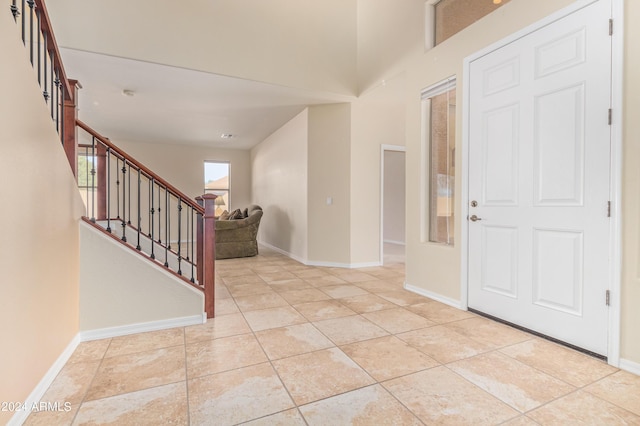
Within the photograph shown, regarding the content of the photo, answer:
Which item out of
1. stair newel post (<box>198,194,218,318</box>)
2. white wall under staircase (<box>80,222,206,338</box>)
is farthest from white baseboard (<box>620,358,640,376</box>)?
white wall under staircase (<box>80,222,206,338</box>)

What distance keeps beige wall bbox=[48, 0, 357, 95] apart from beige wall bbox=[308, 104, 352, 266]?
605 mm

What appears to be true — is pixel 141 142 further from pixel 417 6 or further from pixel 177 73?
pixel 417 6

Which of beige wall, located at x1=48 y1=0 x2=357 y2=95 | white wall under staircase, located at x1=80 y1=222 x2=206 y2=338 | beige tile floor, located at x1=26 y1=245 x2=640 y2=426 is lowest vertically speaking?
beige tile floor, located at x1=26 y1=245 x2=640 y2=426

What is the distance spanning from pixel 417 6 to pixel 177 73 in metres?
2.94

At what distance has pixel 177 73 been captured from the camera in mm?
3783

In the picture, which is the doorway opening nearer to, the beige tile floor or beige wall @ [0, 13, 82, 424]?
the beige tile floor

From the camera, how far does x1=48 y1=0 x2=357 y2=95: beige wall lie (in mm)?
3287

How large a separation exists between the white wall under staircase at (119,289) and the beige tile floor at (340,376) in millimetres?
124

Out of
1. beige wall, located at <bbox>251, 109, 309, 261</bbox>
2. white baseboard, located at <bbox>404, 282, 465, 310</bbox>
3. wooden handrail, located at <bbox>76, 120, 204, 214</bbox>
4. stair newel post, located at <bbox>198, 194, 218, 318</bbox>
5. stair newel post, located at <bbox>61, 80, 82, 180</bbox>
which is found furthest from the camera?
beige wall, located at <bbox>251, 109, 309, 261</bbox>

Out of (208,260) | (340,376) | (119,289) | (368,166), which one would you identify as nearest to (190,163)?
(368,166)

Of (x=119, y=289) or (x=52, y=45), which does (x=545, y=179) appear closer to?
(x=119, y=289)

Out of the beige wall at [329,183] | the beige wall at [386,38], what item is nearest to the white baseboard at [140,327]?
the beige wall at [329,183]

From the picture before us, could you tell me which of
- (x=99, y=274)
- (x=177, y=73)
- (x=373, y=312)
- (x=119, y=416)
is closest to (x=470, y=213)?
(x=373, y=312)

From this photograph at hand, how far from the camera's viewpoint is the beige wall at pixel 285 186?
5449mm
